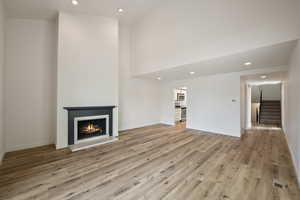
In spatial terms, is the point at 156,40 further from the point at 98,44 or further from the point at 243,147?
the point at 243,147

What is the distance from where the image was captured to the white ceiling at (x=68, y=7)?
3.16 metres

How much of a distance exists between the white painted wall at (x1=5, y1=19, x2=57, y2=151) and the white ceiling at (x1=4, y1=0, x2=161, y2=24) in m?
0.28

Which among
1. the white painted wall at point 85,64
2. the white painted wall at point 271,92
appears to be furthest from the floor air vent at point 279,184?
the white painted wall at point 271,92

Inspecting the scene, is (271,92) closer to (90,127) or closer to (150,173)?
(150,173)

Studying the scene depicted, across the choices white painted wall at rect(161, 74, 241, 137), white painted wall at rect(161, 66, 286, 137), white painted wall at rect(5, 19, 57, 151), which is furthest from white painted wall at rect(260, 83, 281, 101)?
white painted wall at rect(5, 19, 57, 151)

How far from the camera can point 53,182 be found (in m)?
2.12

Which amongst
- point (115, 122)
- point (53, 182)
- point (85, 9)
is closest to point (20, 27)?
point (85, 9)

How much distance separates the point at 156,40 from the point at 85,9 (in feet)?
7.75

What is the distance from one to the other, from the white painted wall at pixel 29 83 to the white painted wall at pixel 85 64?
22.8 inches

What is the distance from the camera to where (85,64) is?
3.97m

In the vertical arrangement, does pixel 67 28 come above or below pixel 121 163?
above

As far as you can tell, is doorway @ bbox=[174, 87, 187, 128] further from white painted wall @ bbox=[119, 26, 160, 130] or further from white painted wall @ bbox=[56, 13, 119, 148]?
white painted wall @ bbox=[56, 13, 119, 148]

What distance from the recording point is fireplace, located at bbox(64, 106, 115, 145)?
3.73 metres

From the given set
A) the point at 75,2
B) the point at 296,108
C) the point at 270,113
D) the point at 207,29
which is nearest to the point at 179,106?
the point at 270,113
